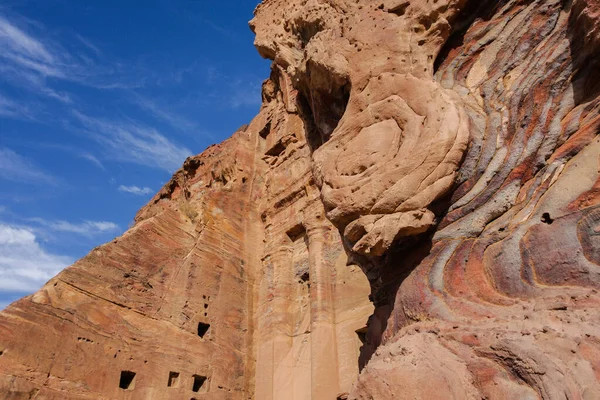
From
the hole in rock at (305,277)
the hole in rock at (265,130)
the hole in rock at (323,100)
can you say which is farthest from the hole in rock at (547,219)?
the hole in rock at (265,130)

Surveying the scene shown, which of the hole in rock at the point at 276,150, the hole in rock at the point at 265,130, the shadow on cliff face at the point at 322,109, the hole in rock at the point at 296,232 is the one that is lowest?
the shadow on cliff face at the point at 322,109

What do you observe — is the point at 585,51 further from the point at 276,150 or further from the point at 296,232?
the point at 276,150

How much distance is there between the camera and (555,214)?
3957mm

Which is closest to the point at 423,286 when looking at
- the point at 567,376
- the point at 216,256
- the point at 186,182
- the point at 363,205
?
the point at 363,205

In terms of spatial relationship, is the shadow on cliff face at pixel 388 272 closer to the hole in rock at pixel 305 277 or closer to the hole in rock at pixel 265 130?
the hole in rock at pixel 305 277

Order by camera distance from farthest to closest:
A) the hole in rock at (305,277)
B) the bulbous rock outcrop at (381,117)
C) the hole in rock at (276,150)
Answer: the hole in rock at (276,150)
the hole in rock at (305,277)
the bulbous rock outcrop at (381,117)

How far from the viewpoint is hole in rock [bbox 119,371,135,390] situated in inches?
337

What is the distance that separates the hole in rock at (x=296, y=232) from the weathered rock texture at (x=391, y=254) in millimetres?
60

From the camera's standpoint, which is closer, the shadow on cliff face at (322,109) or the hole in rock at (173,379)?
the shadow on cliff face at (322,109)

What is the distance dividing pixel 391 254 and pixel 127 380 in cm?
576

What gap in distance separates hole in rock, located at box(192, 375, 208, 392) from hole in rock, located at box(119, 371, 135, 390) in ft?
3.85

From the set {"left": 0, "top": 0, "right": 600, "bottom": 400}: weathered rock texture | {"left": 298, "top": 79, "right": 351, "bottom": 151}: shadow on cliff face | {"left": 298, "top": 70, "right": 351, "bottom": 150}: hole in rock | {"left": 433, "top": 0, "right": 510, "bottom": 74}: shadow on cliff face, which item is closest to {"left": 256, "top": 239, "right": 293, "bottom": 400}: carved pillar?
{"left": 0, "top": 0, "right": 600, "bottom": 400}: weathered rock texture

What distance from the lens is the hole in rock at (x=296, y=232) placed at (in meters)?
11.4

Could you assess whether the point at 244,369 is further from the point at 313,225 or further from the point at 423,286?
the point at 423,286
